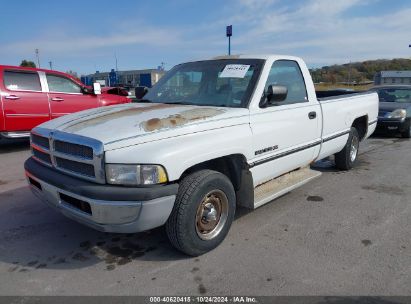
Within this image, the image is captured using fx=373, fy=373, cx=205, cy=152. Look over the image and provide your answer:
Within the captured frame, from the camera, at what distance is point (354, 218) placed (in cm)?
430

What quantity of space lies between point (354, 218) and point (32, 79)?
284 inches

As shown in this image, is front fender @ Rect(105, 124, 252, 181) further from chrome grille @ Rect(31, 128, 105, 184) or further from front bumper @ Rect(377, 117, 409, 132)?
front bumper @ Rect(377, 117, 409, 132)

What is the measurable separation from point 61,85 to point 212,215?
6.77 metres

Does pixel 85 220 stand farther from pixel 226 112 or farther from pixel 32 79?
pixel 32 79

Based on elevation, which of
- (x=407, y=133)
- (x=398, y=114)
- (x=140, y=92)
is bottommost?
(x=407, y=133)

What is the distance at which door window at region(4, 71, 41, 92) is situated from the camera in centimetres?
788

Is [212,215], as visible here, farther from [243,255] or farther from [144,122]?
[144,122]

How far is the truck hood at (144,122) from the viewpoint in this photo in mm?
2949

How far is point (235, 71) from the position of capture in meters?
4.17

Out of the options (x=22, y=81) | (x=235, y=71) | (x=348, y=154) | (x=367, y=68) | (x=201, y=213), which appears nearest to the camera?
(x=201, y=213)

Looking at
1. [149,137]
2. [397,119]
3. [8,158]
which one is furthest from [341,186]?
[8,158]

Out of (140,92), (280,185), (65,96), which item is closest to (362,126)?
(280,185)

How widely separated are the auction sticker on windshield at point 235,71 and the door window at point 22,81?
5.63 meters

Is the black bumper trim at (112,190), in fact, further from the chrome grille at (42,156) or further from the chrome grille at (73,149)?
the chrome grille at (42,156)
